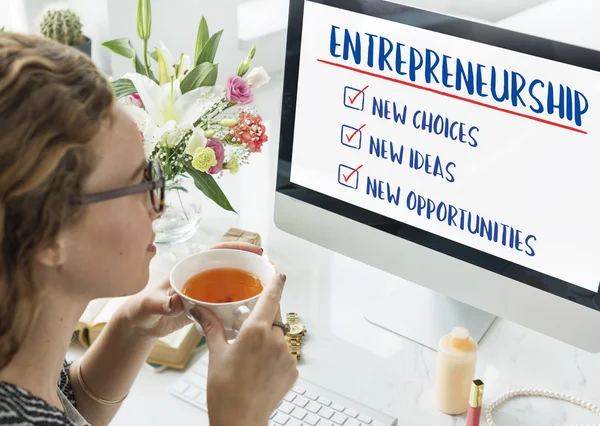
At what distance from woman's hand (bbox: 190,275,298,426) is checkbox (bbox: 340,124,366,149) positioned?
12.5 inches

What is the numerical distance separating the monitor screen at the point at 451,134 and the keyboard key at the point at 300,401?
0.86 feet

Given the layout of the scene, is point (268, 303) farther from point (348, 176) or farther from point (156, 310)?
point (348, 176)

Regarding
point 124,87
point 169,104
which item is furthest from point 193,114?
point 124,87

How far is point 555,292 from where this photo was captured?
→ 100cm

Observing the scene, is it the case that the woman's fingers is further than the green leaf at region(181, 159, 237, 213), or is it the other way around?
the green leaf at region(181, 159, 237, 213)

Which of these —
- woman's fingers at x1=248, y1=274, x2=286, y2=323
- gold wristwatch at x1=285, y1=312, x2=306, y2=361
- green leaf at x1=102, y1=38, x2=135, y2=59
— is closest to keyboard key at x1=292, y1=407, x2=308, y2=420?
gold wristwatch at x1=285, y1=312, x2=306, y2=361

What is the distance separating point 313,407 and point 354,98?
16.5 inches

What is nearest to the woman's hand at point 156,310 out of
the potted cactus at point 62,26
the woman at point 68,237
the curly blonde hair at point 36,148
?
the woman at point 68,237

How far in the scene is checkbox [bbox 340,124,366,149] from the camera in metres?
1.09

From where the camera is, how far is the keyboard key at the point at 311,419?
101 centimetres

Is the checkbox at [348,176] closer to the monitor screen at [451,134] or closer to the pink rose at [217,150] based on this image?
the monitor screen at [451,134]

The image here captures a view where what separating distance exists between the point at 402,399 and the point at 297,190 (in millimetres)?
340

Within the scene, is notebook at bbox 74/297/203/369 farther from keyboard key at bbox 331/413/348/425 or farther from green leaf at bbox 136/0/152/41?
green leaf at bbox 136/0/152/41

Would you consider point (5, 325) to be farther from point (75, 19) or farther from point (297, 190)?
point (75, 19)
